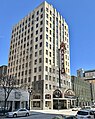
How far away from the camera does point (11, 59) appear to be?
284 feet

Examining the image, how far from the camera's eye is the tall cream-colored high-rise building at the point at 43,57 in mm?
66875

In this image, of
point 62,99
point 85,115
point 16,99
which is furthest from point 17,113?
point 62,99

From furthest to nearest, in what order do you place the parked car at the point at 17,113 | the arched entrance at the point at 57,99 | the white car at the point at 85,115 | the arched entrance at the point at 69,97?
the arched entrance at the point at 69,97 → the arched entrance at the point at 57,99 → the parked car at the point at 17,113 → the white car at the point at 85,115

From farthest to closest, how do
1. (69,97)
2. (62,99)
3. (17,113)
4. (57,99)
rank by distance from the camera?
(69,97) < (62,99) < (57,99) < (17,113)

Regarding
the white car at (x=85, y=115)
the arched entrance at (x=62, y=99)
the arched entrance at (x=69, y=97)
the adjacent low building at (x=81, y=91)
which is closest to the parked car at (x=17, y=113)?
the white car at (x=85, y=115)

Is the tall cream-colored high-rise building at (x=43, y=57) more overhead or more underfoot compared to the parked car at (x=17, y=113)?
more overhead

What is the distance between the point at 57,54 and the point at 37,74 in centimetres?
1331

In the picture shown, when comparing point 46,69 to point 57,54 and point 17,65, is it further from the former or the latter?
point 17,65

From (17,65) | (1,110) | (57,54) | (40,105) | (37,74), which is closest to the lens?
(1,110)

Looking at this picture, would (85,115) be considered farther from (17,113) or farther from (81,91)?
(81,91)

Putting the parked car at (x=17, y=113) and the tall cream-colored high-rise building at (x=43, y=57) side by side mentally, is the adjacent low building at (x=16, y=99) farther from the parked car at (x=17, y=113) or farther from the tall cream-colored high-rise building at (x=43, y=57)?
the tall cream-colored high-rise building at (x=43, y=57)

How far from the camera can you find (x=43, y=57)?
222ft

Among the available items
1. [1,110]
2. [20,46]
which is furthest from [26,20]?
[1,110]

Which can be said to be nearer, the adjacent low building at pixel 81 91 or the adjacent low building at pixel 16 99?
the adjacent low building at pixel 16 99
